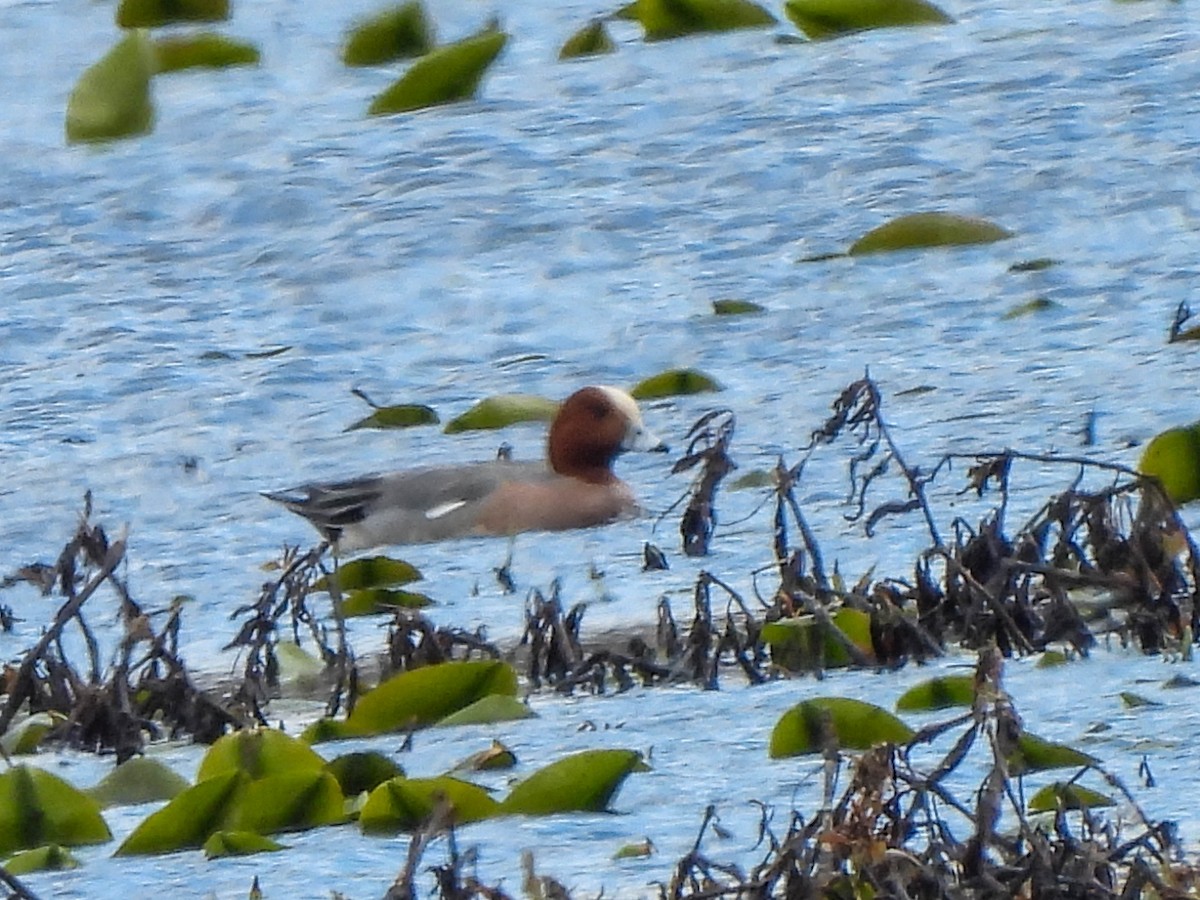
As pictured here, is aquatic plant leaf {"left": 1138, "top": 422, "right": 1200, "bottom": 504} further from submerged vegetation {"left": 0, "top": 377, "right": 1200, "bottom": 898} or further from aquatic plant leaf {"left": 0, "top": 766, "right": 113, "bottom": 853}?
aquatic plant leaf {"left": 0, "top": 766, "right": 113, "bottom": 853}

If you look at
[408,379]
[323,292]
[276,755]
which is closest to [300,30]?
[323,292]

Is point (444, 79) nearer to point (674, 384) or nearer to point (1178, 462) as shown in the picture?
point (674, 384)

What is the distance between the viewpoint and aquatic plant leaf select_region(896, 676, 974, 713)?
4.79 meters

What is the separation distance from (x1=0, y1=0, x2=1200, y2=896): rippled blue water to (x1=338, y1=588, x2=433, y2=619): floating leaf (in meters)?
0.16

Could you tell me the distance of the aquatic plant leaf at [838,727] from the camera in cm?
449

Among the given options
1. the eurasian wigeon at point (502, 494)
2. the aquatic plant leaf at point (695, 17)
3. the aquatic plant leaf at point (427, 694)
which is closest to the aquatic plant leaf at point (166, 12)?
the aquatic plant leaf at point (695, 17)

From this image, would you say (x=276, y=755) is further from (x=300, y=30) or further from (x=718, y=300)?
(x=300, y=30)

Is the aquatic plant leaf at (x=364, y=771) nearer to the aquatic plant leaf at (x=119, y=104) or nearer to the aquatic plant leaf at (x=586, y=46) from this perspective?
the aquatic plant leaf at (x=119, y=104)

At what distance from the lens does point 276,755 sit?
14.6 feet

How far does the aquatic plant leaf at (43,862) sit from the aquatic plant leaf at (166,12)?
7522mm

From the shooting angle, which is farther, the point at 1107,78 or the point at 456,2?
the point at 456,2

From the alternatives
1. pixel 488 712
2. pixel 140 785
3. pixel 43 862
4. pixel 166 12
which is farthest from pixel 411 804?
pixel 166 12

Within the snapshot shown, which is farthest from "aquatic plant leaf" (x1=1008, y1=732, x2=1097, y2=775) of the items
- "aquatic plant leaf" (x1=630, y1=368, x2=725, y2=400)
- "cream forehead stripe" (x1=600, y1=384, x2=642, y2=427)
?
"aquatic plant leaf" (x1=630, y1=368, x2=725, y2=400)

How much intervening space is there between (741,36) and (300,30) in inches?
65.3
